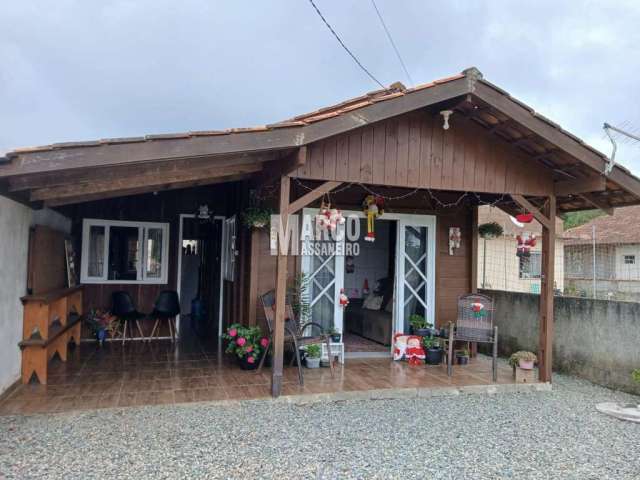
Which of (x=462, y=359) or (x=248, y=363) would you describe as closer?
(x=248, y=363)

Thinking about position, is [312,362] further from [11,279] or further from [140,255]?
[140,255]

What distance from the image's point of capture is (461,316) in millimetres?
5777

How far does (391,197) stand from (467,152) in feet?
4.89

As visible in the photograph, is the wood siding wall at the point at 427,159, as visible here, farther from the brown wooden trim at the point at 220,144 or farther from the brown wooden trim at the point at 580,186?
the brown wooden trim at the point at 220,144

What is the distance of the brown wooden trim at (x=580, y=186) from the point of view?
5059 millimetres

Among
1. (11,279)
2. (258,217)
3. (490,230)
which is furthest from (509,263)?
(11,279)

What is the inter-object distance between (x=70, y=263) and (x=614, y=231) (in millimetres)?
15511

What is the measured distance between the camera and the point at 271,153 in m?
4.70

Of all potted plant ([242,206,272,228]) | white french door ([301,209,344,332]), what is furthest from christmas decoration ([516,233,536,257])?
potted plant ([242,206,272,228])

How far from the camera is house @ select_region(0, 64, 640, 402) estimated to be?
4.08 m

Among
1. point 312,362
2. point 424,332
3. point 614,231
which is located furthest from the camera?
point 614,231

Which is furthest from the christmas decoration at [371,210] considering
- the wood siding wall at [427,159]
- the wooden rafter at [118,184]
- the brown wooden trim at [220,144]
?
the wooden rafter at [118,184]

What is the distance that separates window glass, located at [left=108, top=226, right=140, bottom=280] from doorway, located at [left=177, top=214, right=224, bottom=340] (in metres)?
0.66

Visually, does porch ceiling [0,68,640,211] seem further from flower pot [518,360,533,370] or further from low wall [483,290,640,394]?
flower pot [518,360,533,370]
